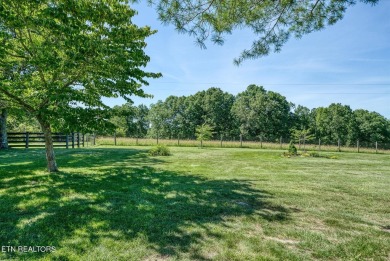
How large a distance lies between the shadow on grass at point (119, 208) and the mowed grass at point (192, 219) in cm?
2

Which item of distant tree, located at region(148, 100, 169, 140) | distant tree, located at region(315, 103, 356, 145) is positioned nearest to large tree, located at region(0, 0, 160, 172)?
distant tree, located at region(148, 100, 169, 140)

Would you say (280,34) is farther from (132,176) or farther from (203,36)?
(132,176)

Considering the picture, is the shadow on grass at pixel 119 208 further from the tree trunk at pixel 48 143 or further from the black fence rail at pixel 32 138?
the black fence rail at pixel 32 138

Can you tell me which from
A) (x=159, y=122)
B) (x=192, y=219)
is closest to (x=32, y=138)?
(x=192, y=219)

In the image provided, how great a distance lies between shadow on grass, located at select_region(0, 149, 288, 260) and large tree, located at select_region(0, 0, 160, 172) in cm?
184

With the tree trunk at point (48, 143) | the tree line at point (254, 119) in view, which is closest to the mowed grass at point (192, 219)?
the tree trunk at point (48, 143)

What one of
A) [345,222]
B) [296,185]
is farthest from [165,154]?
[345,222]

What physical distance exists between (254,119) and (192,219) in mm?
50268

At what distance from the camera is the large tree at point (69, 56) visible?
5.95m

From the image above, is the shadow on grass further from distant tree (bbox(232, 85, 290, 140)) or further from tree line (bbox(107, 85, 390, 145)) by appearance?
distant tree (bbox(232, 85, 290, 140))

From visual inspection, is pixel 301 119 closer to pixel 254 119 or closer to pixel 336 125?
pixel 336 125

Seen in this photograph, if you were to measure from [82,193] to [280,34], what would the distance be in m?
6.13

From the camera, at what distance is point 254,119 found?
52812 millimetres

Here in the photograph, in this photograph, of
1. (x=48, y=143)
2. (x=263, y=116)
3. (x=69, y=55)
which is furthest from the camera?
(x=263, y=116)
